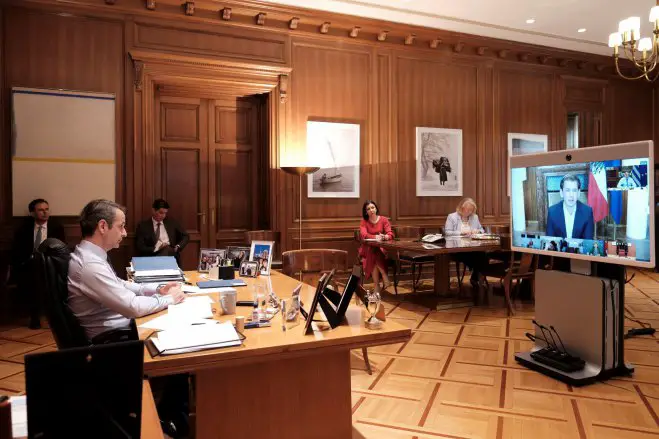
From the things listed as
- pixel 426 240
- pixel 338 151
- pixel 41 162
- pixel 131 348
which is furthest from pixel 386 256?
pixel 131 348

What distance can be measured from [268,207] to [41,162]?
298cm

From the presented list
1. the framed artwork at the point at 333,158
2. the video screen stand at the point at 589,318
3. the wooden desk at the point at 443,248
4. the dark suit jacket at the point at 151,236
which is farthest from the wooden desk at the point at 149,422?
the framed artwork at the point at 333,158

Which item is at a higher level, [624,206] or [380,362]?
[624,206]

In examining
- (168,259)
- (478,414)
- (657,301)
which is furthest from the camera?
(657,301)

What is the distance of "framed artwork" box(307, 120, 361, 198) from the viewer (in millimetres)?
7602

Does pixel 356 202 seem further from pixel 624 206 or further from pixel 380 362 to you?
pixel 624 206

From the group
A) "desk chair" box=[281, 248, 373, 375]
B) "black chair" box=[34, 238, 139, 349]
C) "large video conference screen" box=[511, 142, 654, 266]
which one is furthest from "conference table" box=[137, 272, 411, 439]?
"large video conference screen" box=[511, 142, 654, 266]

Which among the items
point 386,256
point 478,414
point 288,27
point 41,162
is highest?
point 288,27

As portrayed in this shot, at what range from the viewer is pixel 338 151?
7.75m

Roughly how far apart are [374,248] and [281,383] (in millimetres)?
4673

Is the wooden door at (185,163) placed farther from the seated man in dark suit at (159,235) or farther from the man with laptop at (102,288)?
the man with laptop at (102,288)

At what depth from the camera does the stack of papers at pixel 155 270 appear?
10.6 feet

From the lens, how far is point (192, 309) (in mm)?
2441

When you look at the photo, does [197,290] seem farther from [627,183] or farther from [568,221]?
[627,183]
